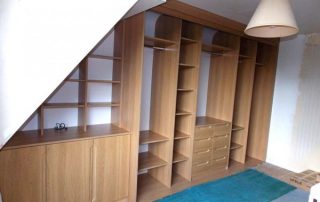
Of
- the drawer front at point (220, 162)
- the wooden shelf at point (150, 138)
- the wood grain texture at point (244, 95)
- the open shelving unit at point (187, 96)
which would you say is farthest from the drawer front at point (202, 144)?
the wood grain texture at point (244, 95)

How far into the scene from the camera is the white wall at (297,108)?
3.56 metres

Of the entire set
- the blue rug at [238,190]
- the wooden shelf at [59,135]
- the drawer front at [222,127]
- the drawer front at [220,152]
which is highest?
the wooden shelf at [59,135]

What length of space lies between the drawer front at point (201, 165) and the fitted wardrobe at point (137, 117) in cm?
2

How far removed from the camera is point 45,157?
1979 millimetres

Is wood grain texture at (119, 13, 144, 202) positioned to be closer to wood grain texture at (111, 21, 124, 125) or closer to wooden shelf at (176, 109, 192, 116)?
wood grain texture at (111, 21, 124, 125)

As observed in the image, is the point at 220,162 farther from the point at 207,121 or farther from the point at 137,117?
the point at 137,117

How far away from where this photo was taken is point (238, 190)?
303 cm

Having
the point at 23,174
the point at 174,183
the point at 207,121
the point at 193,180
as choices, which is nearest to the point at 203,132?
the point at 207,121

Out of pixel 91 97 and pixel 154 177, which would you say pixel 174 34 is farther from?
pixel 154 177

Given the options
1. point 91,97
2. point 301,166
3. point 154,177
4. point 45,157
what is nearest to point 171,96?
point 91,97

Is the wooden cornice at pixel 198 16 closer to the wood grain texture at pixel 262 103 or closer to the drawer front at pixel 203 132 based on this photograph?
the wood grain texture at pixel 262 103

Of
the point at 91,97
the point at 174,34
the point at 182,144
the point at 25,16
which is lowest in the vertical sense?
the point at 182,144

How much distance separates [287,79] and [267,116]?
2.44 ft

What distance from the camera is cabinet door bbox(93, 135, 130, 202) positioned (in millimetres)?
2295
